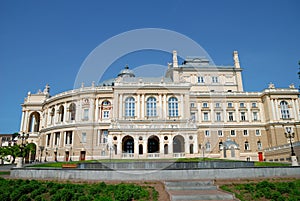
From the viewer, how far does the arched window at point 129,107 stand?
200 ft

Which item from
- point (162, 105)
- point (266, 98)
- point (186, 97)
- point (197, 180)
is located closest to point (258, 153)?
point (266, 98)

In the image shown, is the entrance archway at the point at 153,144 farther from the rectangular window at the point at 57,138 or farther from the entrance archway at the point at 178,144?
the rectangular window at the point at 57,138

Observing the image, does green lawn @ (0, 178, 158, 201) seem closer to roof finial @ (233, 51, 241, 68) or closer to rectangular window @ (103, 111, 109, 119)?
rectangular window @ (103, 111, 109, 119)

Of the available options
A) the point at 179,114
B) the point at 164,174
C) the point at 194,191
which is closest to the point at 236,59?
the point at 179,114

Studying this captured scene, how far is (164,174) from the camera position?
2177 cm

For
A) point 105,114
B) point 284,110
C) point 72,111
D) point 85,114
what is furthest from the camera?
point 72,111

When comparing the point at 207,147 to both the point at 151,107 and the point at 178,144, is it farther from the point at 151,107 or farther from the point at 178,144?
the point at 151,107

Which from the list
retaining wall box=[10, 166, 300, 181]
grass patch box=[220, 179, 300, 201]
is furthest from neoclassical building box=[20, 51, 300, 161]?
grass patch box=[220, 179, 300, 201]

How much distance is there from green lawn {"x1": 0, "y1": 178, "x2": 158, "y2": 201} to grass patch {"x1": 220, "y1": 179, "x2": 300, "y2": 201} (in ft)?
20.6

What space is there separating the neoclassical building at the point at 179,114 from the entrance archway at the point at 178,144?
22 centimetres

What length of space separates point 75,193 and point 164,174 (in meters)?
8.00

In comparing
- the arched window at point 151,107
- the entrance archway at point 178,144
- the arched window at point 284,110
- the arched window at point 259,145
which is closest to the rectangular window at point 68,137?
the arched window at point 151,107

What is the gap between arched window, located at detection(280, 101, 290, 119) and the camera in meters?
63.3

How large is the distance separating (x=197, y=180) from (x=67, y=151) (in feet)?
161
